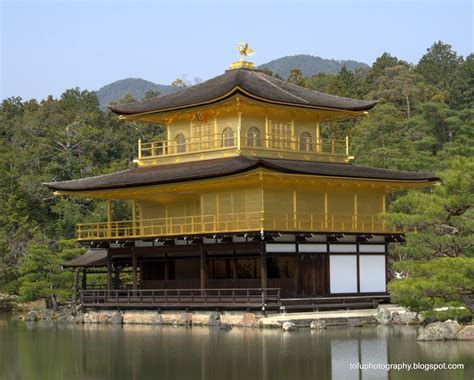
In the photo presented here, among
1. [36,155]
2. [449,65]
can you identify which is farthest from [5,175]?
[449,65]

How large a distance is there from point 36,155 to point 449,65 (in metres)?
47.0

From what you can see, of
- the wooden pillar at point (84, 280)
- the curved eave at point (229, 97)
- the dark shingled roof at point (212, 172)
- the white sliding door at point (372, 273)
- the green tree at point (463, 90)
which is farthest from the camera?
the green tree at point (463, 90)

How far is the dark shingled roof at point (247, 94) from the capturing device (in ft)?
157

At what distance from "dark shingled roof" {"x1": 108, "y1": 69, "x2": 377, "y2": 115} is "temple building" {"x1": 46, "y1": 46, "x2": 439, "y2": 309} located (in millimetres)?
106

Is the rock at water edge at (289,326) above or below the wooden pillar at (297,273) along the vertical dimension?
below

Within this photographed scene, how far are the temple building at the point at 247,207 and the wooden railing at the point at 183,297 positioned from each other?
72 millimetres

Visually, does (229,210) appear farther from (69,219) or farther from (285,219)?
(69,219)

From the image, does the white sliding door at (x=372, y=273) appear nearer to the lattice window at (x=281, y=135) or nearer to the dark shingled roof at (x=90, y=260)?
the lattice window at (x=281, y=135)

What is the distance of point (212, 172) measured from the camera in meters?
44.6

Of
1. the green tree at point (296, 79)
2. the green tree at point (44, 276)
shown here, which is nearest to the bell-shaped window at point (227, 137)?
the green tree at point (44, 276)

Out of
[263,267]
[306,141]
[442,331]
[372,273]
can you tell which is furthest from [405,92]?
[442,331]

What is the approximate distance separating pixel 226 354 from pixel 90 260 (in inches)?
882

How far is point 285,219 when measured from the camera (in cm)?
4556

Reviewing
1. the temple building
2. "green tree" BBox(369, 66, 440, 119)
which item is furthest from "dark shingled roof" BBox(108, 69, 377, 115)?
"green tree" BBox(369, 66, 440, 119)
